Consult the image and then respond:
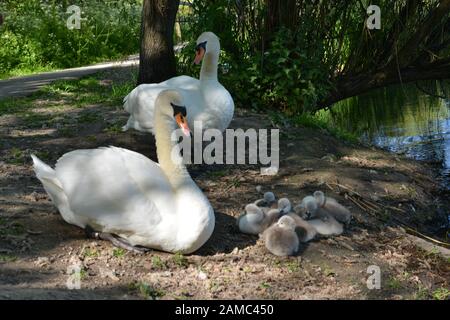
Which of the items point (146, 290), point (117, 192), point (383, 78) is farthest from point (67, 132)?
point (383, 78)

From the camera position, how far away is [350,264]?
543 centimetres

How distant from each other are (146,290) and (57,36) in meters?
14.1

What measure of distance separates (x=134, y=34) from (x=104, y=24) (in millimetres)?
1236

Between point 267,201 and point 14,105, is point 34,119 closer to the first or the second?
point 14,105

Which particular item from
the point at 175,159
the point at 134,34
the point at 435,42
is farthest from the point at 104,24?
the point at 175,159

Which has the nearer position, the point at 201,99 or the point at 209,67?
the point at 201,99

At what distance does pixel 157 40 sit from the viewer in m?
9.42

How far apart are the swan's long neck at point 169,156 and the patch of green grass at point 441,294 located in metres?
2.01

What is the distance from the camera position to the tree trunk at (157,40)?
9242 millimetres

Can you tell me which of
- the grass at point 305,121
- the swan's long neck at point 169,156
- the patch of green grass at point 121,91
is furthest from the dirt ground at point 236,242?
the patch of green grass at point 121,91

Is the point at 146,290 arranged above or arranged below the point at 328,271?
above

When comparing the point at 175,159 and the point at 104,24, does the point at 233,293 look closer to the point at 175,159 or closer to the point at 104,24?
the point at 175,159

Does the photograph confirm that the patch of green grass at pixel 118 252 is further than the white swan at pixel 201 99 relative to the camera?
No

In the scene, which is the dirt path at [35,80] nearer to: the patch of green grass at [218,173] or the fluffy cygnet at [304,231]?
the patch of green grass at [218,173]
